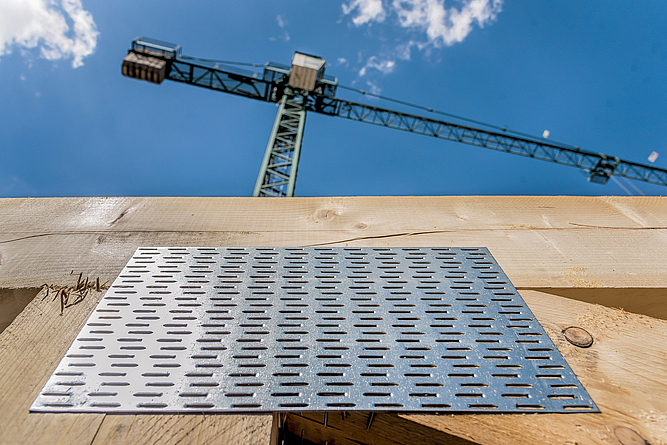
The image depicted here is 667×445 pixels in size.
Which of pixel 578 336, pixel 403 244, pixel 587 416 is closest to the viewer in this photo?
pixel 587 416

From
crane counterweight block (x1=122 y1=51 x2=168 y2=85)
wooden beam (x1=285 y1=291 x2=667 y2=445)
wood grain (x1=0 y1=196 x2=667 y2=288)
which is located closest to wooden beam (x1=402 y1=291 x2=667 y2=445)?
wooden beam (x1=285 y1=291 x2=667 y2=445)

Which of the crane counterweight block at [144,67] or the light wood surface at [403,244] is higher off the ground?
the crane counterweight block at [144,67]

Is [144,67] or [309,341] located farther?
[144,67]

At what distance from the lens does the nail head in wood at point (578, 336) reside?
73cm

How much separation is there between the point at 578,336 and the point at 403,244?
459 mm

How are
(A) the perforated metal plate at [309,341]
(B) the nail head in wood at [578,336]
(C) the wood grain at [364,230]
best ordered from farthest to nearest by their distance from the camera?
(C) the wood grain at [364,230], (B) the nail head in wood at [578,336], (A) the perforated metal plate at [309,341]

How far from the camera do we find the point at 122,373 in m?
0.61

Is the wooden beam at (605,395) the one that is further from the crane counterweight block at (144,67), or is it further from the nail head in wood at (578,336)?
the crane counterweight block at (144,67)

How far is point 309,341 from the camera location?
661 mm

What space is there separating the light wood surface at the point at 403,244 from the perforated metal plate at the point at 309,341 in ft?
0.15

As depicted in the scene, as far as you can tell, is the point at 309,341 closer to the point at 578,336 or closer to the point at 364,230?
the point at 364,230

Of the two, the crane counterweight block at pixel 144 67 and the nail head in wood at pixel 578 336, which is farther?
the crane counterweight block at pixel 144 67

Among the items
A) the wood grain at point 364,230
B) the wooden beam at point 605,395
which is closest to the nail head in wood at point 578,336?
the wooden beam at point 605,395

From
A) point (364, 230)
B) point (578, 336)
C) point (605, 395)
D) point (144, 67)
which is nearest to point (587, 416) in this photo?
point (605, 395)
